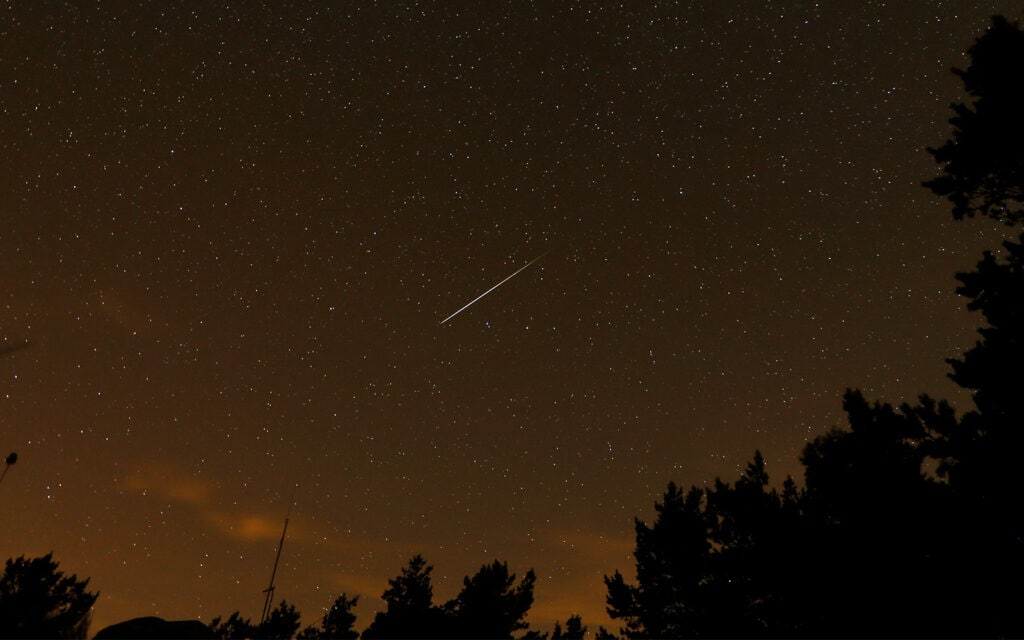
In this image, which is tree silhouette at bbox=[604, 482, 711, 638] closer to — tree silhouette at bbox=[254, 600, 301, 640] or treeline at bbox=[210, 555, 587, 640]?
treeline at bbox=[210, 555, 587, 640]

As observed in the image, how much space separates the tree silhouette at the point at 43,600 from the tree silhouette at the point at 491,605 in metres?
22.4

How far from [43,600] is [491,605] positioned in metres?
25.7

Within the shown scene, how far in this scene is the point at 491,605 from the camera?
108ft

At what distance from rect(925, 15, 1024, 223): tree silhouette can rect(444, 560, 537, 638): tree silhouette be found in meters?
27.5

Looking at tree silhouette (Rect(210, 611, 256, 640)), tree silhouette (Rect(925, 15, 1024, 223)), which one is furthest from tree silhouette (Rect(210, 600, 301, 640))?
tree silhouette (Rect(925, 15, 1024, 223))

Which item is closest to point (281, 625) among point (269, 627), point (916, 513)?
point (269, 627)

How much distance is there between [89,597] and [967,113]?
159 feet

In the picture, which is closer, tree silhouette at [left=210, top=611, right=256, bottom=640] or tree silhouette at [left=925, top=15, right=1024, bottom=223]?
tree silhouette at [left=925, top=15, right=1024, bottom=223]

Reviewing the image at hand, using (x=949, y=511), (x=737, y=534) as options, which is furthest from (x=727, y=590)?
(x=949, y=511)

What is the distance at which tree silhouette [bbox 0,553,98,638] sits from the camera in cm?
3444

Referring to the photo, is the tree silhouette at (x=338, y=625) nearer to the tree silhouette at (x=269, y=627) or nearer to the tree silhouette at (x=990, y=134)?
the tree silhouette at (x=269, y=627)

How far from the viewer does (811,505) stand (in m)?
23.0

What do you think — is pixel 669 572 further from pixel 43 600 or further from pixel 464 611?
pixel 43 600

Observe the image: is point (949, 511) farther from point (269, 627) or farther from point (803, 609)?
point (269, 627)
